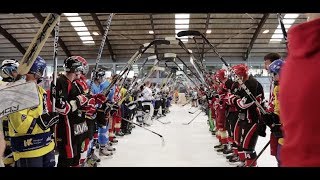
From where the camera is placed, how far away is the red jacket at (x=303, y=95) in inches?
22.5

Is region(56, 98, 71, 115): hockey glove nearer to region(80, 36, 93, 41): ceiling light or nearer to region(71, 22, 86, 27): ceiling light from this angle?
region(71, 22, 86, 27): ceiling light

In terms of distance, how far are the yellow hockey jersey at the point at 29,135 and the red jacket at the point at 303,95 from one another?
7.29 ft

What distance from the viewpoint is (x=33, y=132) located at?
266 centimetres

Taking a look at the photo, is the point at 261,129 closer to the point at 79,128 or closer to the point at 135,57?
the point at 135,57

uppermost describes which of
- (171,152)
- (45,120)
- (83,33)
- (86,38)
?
(83,33)

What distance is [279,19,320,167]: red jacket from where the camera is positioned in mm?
571

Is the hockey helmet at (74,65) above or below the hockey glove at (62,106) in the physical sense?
above

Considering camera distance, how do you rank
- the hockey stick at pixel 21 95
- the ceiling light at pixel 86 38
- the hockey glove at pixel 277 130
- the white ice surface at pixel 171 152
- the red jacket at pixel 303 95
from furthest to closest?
the ceiling light at pixel 86 38, the white ice surface at pixel 171 152, the hockey glove at pixel 277 130, the hockey stick at pixel 21 95, the red jacket at pixel 303 95

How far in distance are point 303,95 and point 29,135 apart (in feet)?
8.05

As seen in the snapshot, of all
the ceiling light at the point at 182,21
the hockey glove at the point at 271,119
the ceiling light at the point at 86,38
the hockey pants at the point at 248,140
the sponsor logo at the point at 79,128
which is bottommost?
the hockey pants at the point at 248,140

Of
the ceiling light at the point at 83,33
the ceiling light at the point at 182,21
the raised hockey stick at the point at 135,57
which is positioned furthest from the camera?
the ceiling light at the point at 83,33

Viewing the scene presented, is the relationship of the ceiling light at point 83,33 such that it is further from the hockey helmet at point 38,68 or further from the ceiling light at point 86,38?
the hockey helmet at point 38,68

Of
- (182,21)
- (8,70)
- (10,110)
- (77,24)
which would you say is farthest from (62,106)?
(77,24)

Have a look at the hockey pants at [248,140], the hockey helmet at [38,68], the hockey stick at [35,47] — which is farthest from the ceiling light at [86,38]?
the hockey stick at [35,47]
